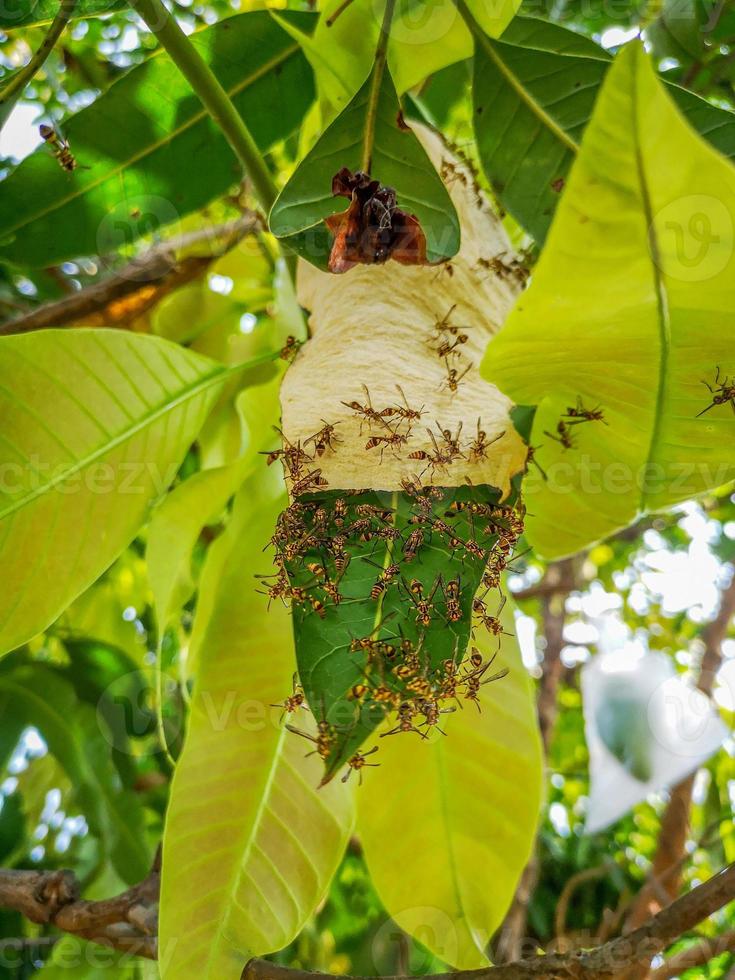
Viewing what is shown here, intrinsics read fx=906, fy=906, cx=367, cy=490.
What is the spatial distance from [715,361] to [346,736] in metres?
0.25

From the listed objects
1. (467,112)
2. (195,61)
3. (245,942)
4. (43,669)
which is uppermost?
(467,112)

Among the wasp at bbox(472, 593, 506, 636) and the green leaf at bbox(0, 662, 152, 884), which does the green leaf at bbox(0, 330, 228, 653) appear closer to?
the wasp at bbox(472, 593, 506, 636)

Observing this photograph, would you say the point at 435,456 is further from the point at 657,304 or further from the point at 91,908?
the point at 91,908

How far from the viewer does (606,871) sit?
136cm

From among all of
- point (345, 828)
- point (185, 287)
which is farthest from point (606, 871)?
point (185, 287)

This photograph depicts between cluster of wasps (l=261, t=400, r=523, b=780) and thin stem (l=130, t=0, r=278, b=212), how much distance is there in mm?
207

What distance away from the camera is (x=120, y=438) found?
1.89 ft

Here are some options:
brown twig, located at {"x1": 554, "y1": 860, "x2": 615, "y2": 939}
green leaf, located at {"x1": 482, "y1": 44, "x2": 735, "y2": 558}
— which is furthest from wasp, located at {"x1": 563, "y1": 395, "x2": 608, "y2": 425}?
brown twig, located at {"x1": 554, "y1": 860, "x2": 615, "y2": 939}

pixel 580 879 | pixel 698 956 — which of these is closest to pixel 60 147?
pixel 698 956

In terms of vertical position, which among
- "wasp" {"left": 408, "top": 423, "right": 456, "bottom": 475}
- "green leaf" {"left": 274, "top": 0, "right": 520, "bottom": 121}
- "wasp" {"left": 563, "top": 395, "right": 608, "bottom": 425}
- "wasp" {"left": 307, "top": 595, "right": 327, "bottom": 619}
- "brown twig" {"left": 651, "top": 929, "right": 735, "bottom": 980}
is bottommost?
"brown twig" {"left": 651, "top": 929, "right": 735, "bottom": 980}

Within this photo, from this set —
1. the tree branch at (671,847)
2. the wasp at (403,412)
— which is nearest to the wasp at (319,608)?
the wasp at (403,412)

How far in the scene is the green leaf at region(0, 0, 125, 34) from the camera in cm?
59

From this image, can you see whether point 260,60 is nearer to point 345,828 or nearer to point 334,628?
point 334,628

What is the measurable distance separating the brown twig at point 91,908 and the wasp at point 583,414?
417 millimetres
